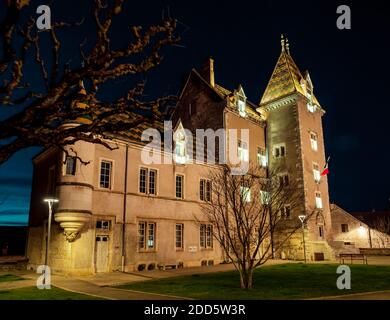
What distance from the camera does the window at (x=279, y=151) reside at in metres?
36.2

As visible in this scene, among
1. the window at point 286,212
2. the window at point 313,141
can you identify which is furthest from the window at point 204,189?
the window at point 313,141

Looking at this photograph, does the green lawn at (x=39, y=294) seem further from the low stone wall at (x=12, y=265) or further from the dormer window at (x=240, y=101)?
the dormer window at (x=240, y=101)

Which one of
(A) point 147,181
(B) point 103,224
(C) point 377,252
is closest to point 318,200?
(C) point 377,252

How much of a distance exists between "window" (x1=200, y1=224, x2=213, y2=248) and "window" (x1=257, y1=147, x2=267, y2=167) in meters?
10.4

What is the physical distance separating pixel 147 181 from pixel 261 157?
52.5ft

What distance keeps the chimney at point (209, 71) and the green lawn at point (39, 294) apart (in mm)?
27459

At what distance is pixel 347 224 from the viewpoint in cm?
5000

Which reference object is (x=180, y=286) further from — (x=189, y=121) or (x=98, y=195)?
(x=189, y=121)

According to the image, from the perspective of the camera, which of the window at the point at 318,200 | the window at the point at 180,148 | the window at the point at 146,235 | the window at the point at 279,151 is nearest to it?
the window at the point at 146,235

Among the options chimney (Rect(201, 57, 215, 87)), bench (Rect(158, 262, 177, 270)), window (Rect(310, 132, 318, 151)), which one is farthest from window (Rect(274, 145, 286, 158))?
bench (Rect(158, 262, 177, 270))

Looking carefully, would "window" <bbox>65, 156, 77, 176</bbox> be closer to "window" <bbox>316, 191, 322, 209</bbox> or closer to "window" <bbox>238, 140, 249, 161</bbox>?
"window" <bbox>238, 140, 249, 161</bbox>

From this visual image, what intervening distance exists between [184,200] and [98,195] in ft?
25.2
